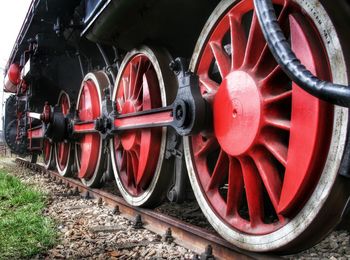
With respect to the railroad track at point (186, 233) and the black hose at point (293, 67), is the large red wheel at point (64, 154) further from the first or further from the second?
the black hose at point (293, 67)

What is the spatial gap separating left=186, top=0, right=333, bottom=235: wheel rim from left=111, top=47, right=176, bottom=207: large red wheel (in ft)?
1.76

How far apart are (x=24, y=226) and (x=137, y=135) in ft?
3.42

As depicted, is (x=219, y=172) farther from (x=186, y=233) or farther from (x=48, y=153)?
(x=48, y=153)

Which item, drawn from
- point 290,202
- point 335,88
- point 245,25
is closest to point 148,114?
point 245,25

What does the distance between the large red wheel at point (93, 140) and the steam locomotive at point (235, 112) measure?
0.02 meters

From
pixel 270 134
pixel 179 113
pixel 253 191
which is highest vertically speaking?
pixel 179 113

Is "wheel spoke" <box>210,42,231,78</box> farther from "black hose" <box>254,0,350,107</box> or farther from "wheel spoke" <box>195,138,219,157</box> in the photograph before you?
"black hose" <box>254,0,350,107</box>

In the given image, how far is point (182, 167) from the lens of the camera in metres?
2.55

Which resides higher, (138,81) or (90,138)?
(138,81)

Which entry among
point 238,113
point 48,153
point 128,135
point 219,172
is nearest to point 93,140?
point 128,135

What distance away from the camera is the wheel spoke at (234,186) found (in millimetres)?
1979

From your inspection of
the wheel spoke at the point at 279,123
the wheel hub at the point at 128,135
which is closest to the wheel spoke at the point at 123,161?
the wheel hub at the point at 128,135

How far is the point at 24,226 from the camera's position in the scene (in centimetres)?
276

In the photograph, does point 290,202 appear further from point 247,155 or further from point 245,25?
point 245,25
